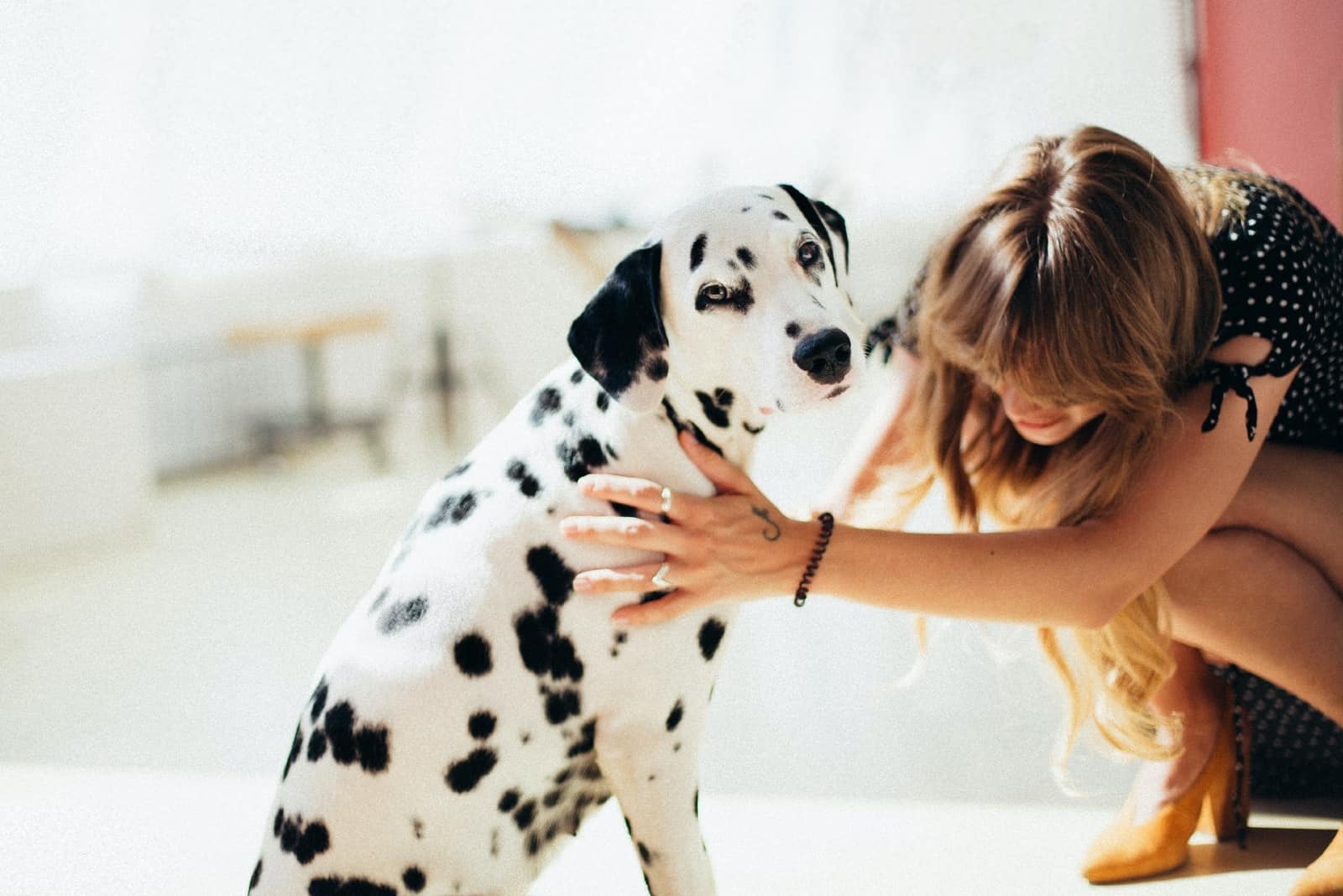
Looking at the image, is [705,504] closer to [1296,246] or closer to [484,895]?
[484,895]

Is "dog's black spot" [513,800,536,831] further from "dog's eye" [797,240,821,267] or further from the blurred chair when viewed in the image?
the blurred chair

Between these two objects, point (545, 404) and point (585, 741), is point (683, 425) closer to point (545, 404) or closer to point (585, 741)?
point (545, 404)

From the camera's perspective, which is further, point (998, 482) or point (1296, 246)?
point (998, 482)

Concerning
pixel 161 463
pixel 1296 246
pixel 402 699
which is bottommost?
pixel 161 463

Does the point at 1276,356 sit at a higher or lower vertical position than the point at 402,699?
higher

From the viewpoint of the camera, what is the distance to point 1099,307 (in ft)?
5.57

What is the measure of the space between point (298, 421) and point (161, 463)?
0.78 m

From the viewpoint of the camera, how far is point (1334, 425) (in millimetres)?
2066

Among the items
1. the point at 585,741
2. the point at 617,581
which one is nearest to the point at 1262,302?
the point at 617,581

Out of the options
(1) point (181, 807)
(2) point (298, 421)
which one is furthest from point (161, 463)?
(1) point (181, 807)

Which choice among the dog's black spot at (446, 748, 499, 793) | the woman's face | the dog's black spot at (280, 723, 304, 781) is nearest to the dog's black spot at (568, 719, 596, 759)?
the dog's black spot at (446, 748, 499, 793)

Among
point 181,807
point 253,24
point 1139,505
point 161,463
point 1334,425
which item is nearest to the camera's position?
point 1139,505

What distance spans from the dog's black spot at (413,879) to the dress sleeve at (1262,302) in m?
1.25

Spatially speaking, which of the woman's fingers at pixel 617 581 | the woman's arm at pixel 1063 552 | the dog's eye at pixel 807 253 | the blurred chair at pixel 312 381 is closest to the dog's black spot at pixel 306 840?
the woman's fingers at pixel 617 581
